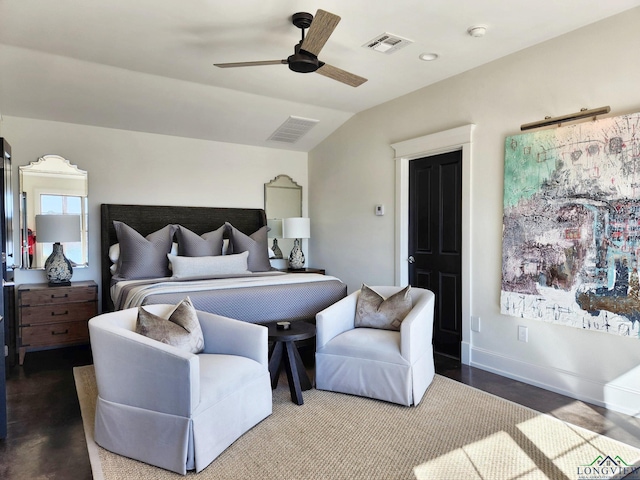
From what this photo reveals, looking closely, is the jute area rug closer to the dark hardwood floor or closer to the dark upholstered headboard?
the dark hardwood floor

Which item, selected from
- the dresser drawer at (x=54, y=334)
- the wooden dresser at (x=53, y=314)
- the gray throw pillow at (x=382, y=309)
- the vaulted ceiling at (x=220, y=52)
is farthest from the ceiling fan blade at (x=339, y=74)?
the dresser drawer at (x=54, y=334)

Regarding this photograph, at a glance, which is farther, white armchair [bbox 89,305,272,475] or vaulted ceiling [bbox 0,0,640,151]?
vaulted ceiling [bbox 0,0,640,151]

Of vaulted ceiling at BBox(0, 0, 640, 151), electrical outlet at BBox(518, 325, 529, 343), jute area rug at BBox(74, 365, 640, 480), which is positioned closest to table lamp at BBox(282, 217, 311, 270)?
vaulted ceiling at BBox(0, 0, 640, 151)

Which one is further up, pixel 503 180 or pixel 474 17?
A: pixel 474 17

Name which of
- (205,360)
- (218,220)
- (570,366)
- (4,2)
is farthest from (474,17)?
(218,220)

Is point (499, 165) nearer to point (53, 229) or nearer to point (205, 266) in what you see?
point (205, 266)

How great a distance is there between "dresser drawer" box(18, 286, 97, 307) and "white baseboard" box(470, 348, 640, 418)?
382cm

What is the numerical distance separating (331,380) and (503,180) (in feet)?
7.24

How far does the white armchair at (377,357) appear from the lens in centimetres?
286

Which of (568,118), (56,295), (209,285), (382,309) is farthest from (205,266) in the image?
(568,118)

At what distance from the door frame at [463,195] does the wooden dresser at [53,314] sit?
3266 mm

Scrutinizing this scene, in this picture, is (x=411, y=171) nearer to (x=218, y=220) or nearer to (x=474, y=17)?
(x=474, y=17)

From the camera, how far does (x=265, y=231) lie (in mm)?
5398

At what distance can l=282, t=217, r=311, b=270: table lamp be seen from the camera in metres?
5.67
